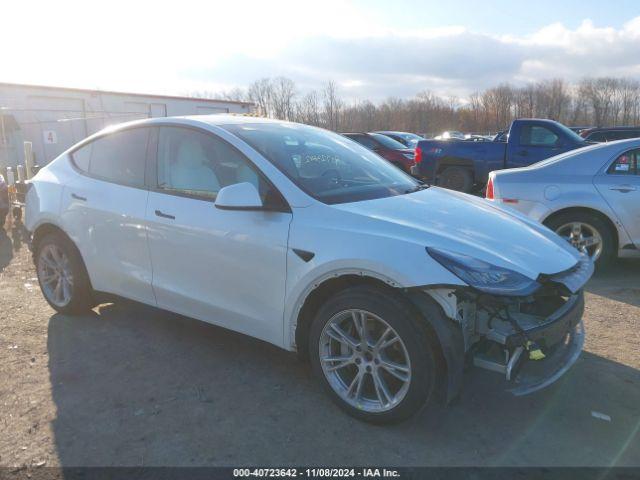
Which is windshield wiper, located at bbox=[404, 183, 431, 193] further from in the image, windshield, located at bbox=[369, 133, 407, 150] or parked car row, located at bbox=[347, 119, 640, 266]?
windshield, located at bbox=[369, 133, 407, 150]

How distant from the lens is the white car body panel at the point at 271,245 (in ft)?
9.31

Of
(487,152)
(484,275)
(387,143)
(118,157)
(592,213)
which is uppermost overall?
(387,143)

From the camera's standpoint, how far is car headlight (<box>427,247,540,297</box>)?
8.61 feet

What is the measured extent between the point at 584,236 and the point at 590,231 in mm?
85

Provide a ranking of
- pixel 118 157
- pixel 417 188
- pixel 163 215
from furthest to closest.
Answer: pixel 118 157 < pixel 417 188 < pixel 163 215

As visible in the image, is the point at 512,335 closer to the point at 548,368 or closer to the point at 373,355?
the point at 548,368

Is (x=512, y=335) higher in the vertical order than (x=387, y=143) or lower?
lower

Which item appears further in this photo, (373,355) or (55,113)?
(55,113)

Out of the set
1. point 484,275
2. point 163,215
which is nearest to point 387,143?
point 163,215

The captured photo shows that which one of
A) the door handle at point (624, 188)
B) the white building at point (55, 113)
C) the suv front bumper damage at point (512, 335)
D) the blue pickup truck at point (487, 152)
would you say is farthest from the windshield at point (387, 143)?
the white building at point (55, 113)

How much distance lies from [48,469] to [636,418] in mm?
3247

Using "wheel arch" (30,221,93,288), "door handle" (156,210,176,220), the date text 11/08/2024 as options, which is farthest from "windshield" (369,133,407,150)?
the date text 11/08/2024

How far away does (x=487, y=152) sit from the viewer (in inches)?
422

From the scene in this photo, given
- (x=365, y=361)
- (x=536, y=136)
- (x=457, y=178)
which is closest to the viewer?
(x=365, y=361)
